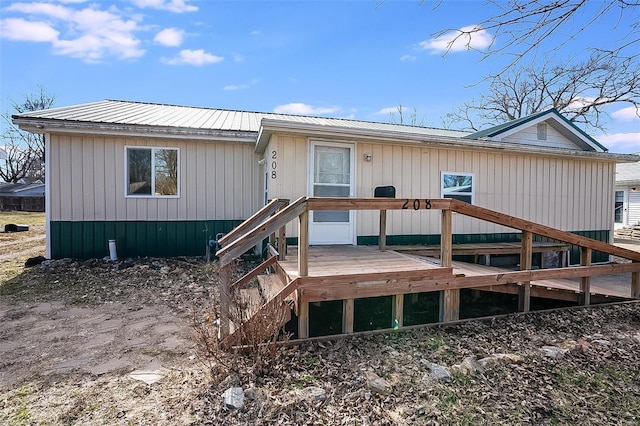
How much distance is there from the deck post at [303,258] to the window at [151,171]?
16.4ft

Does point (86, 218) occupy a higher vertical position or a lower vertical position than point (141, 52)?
lower

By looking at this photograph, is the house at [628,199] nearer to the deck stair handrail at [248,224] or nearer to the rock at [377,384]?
the deck stair handrail at [248,224]

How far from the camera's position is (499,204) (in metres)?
8.24

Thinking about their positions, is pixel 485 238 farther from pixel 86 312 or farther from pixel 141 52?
pixel 141 52

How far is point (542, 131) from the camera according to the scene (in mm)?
9250

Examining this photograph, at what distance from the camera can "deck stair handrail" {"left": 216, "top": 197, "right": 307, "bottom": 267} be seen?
10.6 feet

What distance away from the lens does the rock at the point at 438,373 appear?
116 inches

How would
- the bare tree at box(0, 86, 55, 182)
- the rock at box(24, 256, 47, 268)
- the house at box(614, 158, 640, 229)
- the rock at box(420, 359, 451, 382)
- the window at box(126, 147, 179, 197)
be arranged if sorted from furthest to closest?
1. the bare tree at box(0, 86, 55, 182)
2. the house at box(614, 158, 640, 229)
3. the window at box(126, 147, 179, 197)
4. the rock at box(24, 256, 47, 268)
5. the rock at box(420, 359, 451, 382)

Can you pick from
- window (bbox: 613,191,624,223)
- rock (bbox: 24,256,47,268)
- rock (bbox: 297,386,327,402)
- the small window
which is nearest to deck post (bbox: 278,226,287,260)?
rock (bbox: 297,386,327,402)

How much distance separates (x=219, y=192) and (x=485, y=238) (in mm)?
6303

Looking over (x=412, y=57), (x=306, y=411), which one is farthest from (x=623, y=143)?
(x=306, y=411)

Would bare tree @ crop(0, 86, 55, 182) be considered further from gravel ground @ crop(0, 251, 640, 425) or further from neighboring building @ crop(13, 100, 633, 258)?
gravel ground @ crop(0, 251, 640, 425)

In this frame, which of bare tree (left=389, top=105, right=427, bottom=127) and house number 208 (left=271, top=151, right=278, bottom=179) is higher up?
bare tree (left=389, top=105, right=427, bottom=127)

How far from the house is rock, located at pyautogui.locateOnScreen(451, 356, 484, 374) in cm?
1857
